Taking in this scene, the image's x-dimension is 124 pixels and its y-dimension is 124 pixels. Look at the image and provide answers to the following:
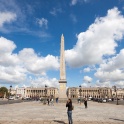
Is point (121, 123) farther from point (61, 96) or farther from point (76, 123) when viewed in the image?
point (61, 96)

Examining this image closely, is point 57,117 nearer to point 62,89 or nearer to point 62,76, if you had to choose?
point 62,76

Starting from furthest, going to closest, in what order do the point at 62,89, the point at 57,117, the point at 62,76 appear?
the point at 62,89 < the point at 62,76 < the point at 57,117

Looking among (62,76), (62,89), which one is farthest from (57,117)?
(62,89)

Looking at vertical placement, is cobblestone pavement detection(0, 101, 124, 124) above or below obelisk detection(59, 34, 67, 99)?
below

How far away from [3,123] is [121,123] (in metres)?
7.55

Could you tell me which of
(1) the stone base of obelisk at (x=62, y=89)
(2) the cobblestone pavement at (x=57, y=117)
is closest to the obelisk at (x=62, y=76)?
(1) the stone base of obelisk at (x=62, y=89)

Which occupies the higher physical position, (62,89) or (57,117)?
(62,89)

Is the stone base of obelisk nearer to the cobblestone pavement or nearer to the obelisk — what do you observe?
the obelisk

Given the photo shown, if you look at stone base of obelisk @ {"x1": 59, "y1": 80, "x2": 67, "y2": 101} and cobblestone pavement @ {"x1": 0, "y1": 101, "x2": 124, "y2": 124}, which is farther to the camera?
stone base of obelisk @ {"x1": 59, "y1": 80, "x2": 67, "y2": 101}

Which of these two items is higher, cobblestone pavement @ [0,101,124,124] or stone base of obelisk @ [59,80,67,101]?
stone base of obelisk @ [59,80,67,101]

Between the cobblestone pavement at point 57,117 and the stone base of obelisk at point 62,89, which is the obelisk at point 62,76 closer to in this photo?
the stone base of obelisk at point 62,89

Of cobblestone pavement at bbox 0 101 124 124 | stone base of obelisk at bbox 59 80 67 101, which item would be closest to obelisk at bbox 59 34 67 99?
stone base of obelisk at bbox 59 80 67 101

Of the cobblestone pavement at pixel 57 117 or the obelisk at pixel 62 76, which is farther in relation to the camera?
the obelisk at pixel 62 76

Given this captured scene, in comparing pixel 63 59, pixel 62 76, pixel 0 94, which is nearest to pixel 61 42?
pixel 63 59
